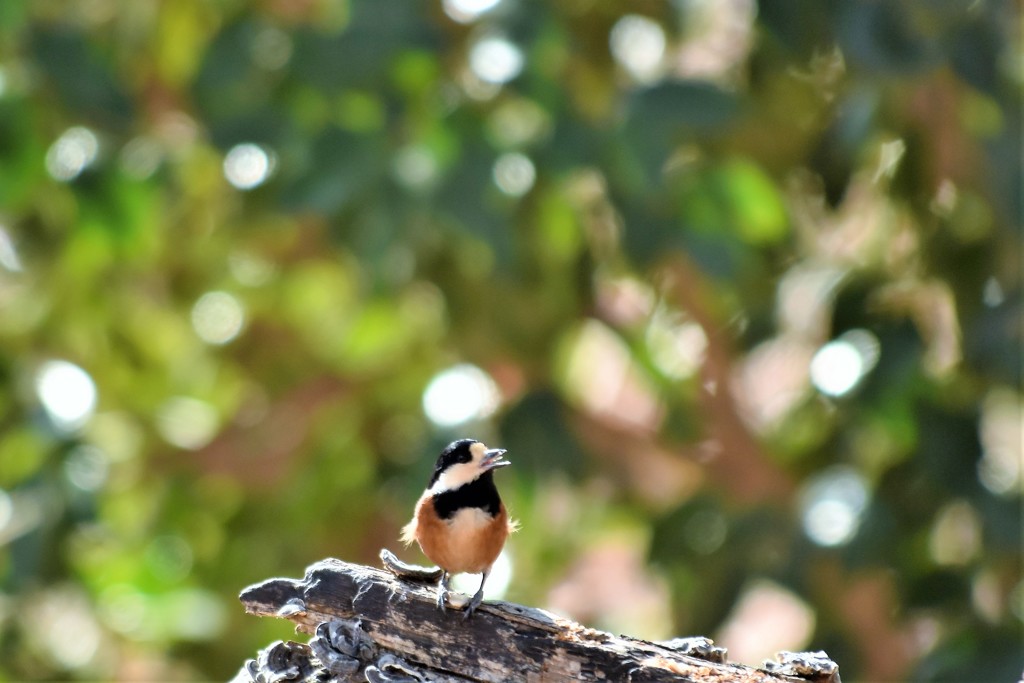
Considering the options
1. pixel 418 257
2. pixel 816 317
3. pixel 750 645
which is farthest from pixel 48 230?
pixel 750 645

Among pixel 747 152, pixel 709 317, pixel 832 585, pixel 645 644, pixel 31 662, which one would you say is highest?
pixel 747 152

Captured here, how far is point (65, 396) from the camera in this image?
3.71 m

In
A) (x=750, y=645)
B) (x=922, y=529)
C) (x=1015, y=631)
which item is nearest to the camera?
(x=1015, y=631)

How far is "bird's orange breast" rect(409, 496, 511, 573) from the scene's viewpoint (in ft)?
6.15

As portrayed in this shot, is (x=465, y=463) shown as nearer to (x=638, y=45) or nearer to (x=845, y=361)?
(x=845, y=361)

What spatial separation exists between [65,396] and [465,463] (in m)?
2.15

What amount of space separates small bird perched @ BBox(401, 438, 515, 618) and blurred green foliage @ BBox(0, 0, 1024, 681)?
114 centimetres

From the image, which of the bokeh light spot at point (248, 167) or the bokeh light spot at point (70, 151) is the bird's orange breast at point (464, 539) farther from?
the bokeh light spot at point (70, 151)

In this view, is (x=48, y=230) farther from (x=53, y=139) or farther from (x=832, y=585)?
(x=832, y=585)

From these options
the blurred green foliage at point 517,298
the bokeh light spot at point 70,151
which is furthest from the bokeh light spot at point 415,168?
the bokeh light spot at point 70,151

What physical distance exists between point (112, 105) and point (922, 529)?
263 cm

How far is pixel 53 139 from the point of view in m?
3.79

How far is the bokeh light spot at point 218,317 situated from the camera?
4836 millimetres

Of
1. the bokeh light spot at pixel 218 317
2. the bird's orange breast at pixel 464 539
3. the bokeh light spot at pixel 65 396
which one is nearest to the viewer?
the bird's orange breast at pixel 464 539
